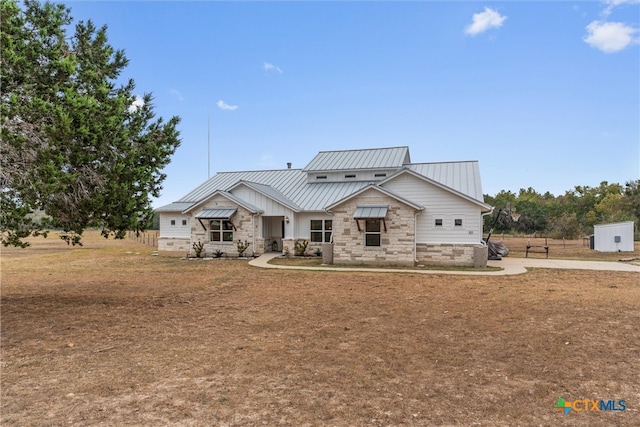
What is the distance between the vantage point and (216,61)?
21.0 m

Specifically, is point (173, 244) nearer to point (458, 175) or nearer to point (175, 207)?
point (175, 207)

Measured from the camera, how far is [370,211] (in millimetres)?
17953

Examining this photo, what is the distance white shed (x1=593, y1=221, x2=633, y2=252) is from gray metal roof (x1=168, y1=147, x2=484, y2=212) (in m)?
11.9

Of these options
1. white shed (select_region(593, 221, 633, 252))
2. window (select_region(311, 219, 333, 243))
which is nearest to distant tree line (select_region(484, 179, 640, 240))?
white shed (select_region(593, 221, 633, 252))

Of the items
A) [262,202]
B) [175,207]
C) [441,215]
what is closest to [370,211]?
[441,215]

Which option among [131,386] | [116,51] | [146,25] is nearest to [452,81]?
[146,25]

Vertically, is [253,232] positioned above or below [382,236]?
above

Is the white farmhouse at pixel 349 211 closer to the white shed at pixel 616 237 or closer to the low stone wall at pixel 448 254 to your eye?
the low stone wall at pixel 448 254

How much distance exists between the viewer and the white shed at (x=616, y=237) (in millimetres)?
24788

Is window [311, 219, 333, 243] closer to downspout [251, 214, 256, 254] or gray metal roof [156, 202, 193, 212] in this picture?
downspout [251, 214, 256, 254]

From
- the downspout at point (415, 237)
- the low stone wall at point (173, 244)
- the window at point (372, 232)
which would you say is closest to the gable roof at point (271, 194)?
the window at point (372, 232)

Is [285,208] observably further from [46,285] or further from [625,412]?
Result: [625,412]

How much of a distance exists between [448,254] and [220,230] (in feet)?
44.3

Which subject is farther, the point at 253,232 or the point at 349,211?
the point at 253,232
